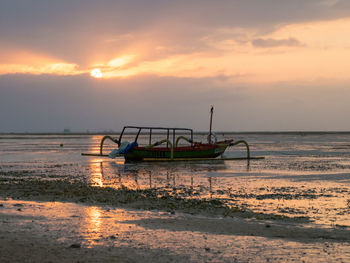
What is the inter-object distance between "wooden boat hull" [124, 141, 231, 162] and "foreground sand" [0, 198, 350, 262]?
2294cm

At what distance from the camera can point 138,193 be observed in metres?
15.6

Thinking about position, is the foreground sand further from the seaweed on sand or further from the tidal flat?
the seaweed on sand

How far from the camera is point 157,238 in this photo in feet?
28.0

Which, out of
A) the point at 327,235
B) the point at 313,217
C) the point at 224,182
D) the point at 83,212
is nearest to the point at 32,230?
the point at 83,212

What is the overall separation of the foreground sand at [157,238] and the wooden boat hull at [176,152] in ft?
75.3

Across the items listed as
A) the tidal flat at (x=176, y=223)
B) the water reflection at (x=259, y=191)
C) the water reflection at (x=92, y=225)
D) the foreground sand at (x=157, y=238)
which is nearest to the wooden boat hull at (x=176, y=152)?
the water reflection at (x=259, y=191)

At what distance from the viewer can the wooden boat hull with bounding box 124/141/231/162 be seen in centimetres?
3453

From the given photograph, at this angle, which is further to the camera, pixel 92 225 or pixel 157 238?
pixel 92 225

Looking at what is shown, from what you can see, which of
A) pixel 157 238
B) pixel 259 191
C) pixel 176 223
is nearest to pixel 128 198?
pixel 176 223

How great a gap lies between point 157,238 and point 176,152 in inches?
1073

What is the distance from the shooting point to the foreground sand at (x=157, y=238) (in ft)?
23.7

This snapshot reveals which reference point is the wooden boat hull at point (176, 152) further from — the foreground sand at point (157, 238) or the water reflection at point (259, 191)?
the foreground sand at point (157, 238)

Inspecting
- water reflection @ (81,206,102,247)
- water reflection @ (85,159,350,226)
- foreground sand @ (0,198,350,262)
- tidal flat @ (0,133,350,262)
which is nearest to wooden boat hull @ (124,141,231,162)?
water reflection @ (85,159,350,226)

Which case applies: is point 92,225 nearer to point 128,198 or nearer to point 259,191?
point 128,198
